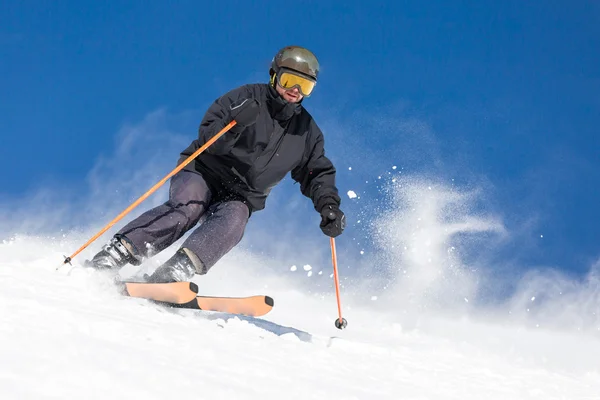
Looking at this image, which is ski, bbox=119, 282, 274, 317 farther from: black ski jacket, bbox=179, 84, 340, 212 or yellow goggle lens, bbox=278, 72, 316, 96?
yellow goggle lens, bbox=278, 72, 316, 96

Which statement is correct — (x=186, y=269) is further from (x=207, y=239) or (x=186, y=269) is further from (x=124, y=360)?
(x=124, y=360)

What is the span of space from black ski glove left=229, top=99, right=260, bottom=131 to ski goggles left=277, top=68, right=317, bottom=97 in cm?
34

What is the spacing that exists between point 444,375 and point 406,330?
3.04 meters

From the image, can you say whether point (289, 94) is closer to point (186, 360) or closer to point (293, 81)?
point (293, 81)

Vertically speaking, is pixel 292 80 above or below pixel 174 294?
above

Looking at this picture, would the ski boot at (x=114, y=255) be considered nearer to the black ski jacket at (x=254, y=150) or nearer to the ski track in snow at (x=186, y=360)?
the ski track in snow at (x=186, y=360)

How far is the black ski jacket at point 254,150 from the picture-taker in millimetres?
4707

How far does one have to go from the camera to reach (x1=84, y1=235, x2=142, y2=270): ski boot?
3.89 meters

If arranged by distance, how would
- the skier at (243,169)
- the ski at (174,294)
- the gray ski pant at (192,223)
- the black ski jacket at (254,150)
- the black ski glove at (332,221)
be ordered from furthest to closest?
the black ski glove at (332,221), the black ski jacket at (254,150), the skier at (243,169), the gray ski pant at (192,223), the ski at (174,294)

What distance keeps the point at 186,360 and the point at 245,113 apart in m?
2.55

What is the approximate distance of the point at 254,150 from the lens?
187 inches

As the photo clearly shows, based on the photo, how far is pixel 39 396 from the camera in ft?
4.94

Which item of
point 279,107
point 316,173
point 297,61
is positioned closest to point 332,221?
point 316,173

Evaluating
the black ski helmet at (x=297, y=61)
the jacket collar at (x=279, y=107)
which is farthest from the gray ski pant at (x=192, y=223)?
the black ski helmet at (x=297, y=61)
